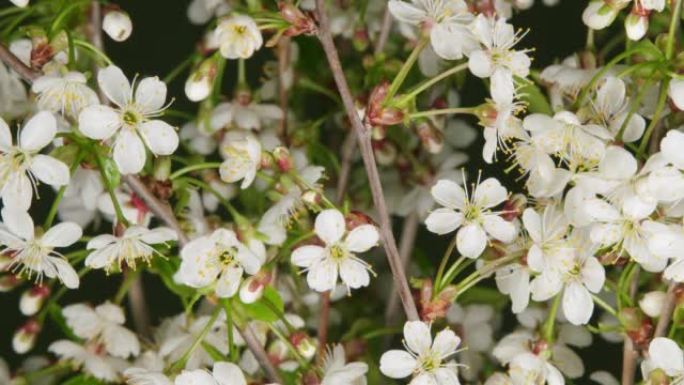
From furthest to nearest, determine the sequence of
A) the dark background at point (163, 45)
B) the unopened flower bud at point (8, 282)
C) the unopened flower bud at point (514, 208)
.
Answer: the dark background at point (163, 45), the unopened flower bud at point (8, 282), the unopened flower bud at point (514, 208)

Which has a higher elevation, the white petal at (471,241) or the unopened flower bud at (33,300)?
the white petal at (471,241)

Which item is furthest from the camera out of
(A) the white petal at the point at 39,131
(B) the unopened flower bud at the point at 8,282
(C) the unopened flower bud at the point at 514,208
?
(B) the unopened flower bud at the point at 8,282

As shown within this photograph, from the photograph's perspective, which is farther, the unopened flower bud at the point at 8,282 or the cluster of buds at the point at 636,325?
the unopened flower bud at the point at 8,282

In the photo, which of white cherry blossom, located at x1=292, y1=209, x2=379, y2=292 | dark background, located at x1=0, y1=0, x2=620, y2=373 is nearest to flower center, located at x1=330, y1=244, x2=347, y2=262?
white cherry blossom, located at x1=292, y1=209, x2=379, y2=292

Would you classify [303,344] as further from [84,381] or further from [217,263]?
[84,381]

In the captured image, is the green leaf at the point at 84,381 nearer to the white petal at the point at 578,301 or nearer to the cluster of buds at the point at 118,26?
the cluster of buds at the point at 118,26

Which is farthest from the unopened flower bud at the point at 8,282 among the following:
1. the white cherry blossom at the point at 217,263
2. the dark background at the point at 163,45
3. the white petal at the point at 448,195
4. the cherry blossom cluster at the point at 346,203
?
the dark background at the point at 163,45

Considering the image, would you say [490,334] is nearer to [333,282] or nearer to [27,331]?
[333,282]
